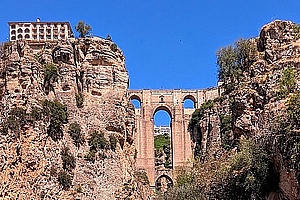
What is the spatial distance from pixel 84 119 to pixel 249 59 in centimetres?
1851

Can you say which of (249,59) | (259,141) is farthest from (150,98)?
(259,141)

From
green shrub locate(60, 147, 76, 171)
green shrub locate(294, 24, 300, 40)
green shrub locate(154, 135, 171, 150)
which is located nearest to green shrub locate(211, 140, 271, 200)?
green shrub locate(294, 24, 300, 40)

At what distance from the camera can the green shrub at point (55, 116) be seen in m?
33.9

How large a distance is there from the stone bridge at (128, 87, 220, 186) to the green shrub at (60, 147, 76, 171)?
1051 inches

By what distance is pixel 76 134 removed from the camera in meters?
35.7

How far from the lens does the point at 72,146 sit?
116 ft

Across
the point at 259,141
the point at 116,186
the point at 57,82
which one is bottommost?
the point at 116,186

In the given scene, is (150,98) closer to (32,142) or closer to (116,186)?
(116,186)

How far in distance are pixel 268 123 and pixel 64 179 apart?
62.8 feet

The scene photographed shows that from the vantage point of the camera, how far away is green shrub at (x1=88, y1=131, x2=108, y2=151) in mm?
36125

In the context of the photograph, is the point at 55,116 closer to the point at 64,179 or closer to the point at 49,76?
the point at 49,76

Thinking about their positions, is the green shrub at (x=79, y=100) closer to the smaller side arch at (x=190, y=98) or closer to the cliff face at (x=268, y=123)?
the cliff face at (x=268, y=123)

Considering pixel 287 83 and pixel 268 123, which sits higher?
pixel 287 83

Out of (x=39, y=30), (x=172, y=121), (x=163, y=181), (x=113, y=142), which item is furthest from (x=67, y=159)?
(x=39, y=30)
